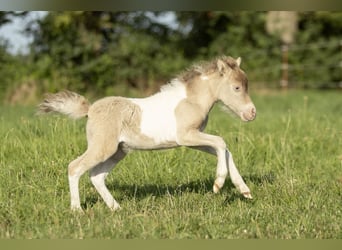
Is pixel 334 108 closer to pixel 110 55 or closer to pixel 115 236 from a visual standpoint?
pixel 110 55

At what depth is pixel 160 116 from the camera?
601 cm

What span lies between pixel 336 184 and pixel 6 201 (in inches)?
141

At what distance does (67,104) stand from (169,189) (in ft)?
4.92

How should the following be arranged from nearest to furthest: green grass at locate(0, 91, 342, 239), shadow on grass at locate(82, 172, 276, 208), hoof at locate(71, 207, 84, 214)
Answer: green grass at locate(0, 91, 342, 239) < hoof at locate(71, 207, 84, 214) < shadow on grass at locate(82, 172, 276, 208)

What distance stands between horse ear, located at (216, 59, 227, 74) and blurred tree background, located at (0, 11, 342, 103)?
1066 cm

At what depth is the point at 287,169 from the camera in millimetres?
7812

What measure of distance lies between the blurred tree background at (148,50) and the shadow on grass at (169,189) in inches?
383

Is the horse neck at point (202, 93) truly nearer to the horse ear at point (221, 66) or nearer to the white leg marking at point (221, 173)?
the horse ear at point (221, 66)

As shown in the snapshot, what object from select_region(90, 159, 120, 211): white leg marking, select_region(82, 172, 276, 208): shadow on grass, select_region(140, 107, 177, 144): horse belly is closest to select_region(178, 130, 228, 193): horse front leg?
select_region(140, 107, 177, 144): horse belly

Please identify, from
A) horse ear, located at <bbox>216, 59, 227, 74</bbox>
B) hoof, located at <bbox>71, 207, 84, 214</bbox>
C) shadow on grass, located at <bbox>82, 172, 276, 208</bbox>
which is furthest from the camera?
shadow on grass, located at <bbox>82, 172, 276, 208</bbox>

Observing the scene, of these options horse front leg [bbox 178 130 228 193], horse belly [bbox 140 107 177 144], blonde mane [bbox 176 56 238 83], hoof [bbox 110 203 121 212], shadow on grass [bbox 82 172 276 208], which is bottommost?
shadow on grass [bbox 82 172 276 208]

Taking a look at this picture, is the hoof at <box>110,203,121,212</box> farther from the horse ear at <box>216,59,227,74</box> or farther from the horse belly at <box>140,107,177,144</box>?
the horse ear at <box>216,59,227,74</box>

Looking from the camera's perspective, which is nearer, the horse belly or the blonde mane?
the horse belly

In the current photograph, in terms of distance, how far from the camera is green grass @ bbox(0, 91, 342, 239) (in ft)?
17.2
